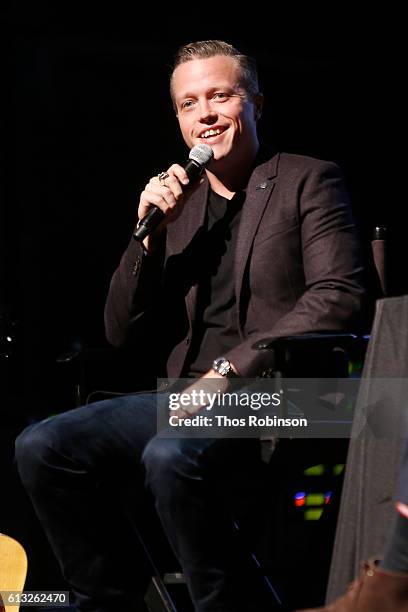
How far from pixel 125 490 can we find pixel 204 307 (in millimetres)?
550

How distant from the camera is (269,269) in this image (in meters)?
2.24

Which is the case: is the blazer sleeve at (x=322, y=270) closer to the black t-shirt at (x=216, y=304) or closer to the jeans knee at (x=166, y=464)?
the black t-shirt at (x=216, y=304)

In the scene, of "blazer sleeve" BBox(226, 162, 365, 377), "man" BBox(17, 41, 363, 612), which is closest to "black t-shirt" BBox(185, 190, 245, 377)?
"man" BBox(17, 41, 363, 612)

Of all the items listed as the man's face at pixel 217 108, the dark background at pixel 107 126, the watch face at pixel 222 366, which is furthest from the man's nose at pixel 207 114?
the dark background at pixel 107 126

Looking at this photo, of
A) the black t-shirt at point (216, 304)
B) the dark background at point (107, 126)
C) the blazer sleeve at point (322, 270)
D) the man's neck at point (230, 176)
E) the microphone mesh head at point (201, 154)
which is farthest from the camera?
the dark background at point (107, 126)

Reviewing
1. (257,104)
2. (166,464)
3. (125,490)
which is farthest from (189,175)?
(125,490)

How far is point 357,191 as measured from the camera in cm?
413

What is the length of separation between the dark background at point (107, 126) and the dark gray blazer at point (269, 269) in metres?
1.56

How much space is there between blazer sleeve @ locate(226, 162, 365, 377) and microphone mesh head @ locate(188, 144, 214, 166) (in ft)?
0.84

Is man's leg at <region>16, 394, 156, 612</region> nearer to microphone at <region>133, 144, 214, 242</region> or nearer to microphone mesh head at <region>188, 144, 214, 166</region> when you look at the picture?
microphone at <region>133, 144, 214, 242</region>

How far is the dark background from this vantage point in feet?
13.2

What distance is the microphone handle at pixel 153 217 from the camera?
2146mm

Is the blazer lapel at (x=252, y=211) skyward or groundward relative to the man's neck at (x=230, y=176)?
groundward

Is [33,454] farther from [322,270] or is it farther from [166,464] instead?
[322,270]
